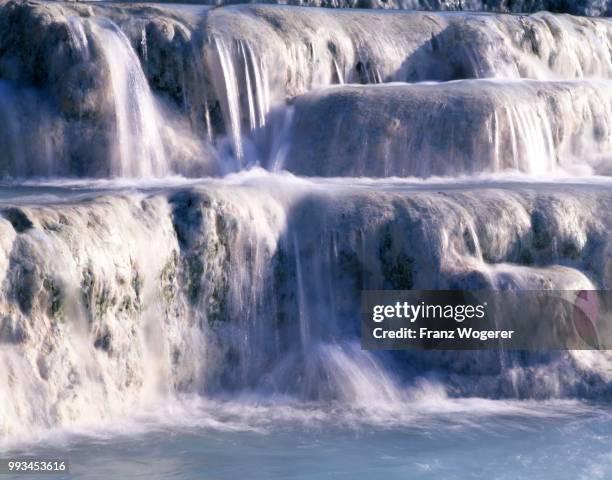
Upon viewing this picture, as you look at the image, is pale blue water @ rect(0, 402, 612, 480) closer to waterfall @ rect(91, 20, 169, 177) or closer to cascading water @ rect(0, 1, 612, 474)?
cascading water @ rect(0, 1, 612, 474)

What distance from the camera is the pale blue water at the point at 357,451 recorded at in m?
6.52

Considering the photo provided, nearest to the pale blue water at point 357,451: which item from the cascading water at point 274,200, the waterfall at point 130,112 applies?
the cascading water at point 274,200

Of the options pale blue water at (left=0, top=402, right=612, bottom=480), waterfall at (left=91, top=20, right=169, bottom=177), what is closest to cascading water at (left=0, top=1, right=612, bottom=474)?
waterfall at (left=91, top=20, right=169, bottom=177)

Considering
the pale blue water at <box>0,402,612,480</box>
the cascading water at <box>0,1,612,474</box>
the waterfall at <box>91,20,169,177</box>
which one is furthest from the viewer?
the waterfall at <box>91,20,169,177</box>

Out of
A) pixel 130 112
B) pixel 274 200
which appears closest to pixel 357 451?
pixel 274 200

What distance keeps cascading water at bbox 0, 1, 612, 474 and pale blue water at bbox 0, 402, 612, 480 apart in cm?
33

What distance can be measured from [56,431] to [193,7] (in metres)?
6.48

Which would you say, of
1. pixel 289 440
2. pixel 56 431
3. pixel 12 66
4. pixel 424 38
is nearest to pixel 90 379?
pixel 56 431

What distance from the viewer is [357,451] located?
22.6ft

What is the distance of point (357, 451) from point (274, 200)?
2.32 meters

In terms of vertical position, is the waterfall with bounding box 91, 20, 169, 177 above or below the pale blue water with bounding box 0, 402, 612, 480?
above

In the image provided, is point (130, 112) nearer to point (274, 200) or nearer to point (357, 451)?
point (274, 200)

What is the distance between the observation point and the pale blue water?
6.52 metres

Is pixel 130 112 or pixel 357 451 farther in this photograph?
pixel 130 112
